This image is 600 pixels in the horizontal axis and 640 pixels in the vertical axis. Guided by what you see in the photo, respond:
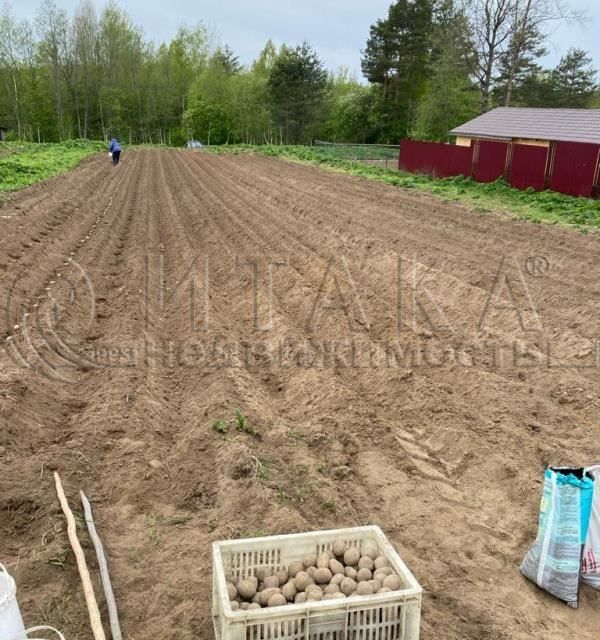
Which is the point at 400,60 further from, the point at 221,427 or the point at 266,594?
the point at 266,594

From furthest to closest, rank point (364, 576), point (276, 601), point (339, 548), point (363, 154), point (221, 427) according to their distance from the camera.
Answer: point (363, 154), point (221, 427), point (339, 548), point (364, 576), point (276, 601)

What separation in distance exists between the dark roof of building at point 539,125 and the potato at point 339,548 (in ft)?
71.6

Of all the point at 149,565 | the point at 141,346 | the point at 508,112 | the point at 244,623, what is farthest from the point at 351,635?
the point at 508,112

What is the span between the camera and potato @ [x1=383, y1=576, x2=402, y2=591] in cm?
315

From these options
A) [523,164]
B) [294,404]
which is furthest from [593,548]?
[523,164]

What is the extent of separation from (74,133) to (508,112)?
51104 millimetres

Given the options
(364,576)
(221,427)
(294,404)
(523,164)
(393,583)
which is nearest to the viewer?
(393,583)

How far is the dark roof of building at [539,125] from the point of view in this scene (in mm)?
23122

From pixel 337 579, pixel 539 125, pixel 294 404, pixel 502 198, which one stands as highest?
pixel 539 125

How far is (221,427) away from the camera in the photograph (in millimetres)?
5699

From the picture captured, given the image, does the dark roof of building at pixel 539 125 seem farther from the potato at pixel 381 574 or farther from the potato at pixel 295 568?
the potato at pixel 295 568

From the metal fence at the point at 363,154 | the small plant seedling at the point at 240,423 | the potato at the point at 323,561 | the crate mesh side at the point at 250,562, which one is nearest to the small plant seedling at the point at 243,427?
the small plant seedling at the point at 240,423

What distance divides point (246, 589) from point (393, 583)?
2.59 feet

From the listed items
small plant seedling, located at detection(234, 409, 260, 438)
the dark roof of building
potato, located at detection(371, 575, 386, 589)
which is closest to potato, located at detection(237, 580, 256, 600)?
potato, located at detection(371, 575, 386, 589)
